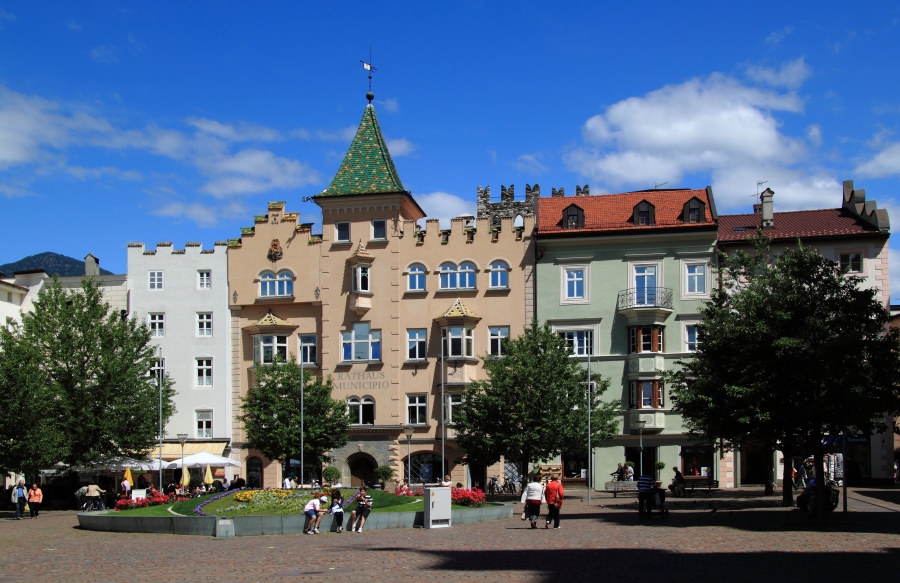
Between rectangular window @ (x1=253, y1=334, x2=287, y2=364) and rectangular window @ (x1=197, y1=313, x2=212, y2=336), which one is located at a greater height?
rectangular window @ (x1=197, y1=313, x2=212, y2=336)

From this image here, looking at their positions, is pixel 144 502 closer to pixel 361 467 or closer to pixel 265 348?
pixel 361 467

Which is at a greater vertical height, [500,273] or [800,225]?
[800,225]

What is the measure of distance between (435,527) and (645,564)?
11.4m

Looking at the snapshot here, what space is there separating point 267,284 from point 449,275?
1058cm

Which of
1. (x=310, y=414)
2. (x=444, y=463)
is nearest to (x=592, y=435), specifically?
(x=444, y=463)

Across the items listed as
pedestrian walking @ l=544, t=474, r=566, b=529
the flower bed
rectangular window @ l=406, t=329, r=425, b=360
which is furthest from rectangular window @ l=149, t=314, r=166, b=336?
pedestrian walking @ l=544, t=474, r=566, b=529

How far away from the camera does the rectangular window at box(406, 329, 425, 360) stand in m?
58.6

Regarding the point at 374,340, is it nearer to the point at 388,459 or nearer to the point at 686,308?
the point at 388,459

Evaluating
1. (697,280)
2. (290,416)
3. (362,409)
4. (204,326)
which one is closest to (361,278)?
(362,409)

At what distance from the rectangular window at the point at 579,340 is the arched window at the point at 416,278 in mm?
8376

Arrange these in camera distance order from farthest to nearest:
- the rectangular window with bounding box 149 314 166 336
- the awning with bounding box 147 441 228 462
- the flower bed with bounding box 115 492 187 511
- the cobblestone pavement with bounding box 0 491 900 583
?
the rectangular window with bounding box 149 314 166 336 → the awning with bounding box 147 441 228 462 → the flower bed with bounding box 115 492 187 511 → the cobblestone pavement with bounding box 0 491 900 583

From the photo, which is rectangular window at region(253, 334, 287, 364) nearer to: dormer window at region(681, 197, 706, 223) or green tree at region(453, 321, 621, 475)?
green tree at region(453, 321, 621, 475)

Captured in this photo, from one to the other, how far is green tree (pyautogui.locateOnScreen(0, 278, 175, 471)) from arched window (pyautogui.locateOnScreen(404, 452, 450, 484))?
43.6 feet

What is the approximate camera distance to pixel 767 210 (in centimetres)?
5931
